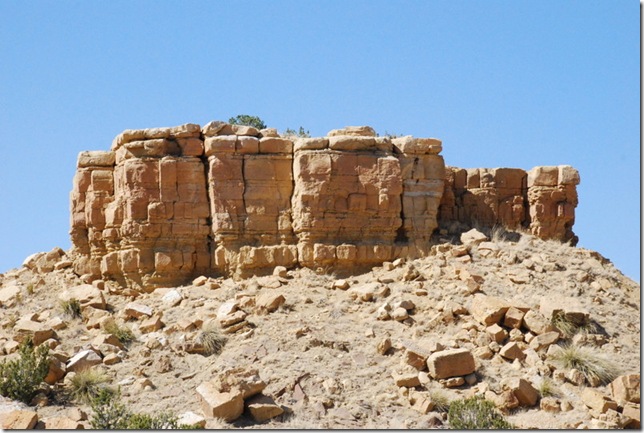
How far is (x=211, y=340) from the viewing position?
76.4 feet

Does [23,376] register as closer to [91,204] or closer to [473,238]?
[91,204]

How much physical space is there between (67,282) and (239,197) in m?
5.23

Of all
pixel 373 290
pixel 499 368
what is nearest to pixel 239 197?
pixel 373 290

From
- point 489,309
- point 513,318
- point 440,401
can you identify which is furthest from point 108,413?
point 513,318

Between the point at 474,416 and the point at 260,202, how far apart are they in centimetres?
930

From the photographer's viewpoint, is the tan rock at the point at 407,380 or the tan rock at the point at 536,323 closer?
the tan rock at the point at 407,380

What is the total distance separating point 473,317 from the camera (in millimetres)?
23547

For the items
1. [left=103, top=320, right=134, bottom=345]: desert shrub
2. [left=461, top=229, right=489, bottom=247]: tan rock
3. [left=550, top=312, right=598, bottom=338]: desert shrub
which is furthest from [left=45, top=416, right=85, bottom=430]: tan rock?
[left=461, top=229, right=489, bottom=247]: tan rock

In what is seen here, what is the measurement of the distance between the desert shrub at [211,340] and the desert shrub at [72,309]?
12.7 feet

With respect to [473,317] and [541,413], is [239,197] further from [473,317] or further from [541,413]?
[541,413]

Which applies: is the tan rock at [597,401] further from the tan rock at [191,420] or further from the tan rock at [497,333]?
the tan rock at [191,420]

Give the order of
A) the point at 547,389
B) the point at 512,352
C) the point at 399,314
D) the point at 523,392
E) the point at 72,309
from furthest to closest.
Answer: the point at 72,309
the point at 399,314
the point at 512,352
the point at 547,389
the point at 523,392

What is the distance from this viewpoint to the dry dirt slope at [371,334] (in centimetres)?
2078

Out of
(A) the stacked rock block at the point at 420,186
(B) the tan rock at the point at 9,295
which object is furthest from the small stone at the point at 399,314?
(B) the tan rock at the point at 9,295
